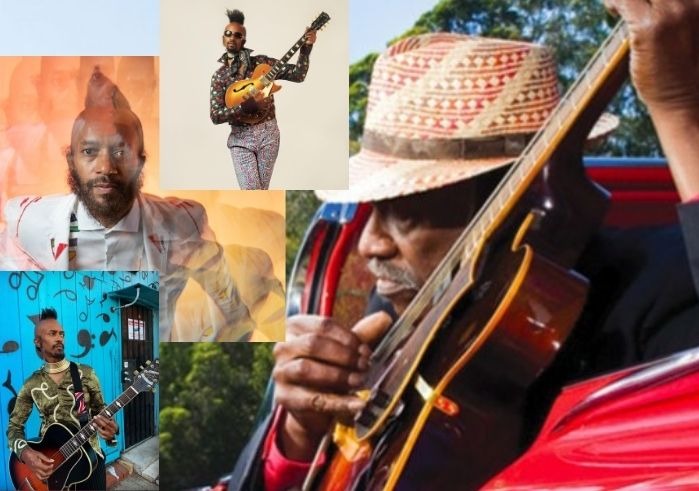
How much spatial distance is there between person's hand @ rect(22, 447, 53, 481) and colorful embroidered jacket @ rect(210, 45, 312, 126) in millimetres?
951

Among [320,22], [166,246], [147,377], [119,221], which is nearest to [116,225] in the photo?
[119,221]

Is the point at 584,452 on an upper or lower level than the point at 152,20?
lower

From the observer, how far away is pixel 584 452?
227 centimetres

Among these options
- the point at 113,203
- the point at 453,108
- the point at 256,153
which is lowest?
the point at 113,203

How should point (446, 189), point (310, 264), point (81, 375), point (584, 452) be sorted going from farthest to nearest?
point (81, 375)
point (310, 264)
point (446, 189)
point (584, 452)

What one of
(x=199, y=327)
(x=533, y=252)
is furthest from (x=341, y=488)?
(x=533, y=252)

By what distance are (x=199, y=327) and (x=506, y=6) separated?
41.5 inches

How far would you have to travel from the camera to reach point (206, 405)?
2.63 metres

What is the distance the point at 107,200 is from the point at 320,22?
0.68 m

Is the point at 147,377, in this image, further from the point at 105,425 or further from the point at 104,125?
the point at 104,125

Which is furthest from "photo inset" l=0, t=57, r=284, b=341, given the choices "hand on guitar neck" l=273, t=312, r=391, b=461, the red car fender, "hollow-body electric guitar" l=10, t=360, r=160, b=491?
the red car fender

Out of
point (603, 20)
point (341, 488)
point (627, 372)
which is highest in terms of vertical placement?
point (603, 20)

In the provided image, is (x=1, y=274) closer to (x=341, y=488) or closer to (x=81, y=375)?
(x=81, y=375)

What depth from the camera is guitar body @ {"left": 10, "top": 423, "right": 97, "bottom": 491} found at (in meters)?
2.76
